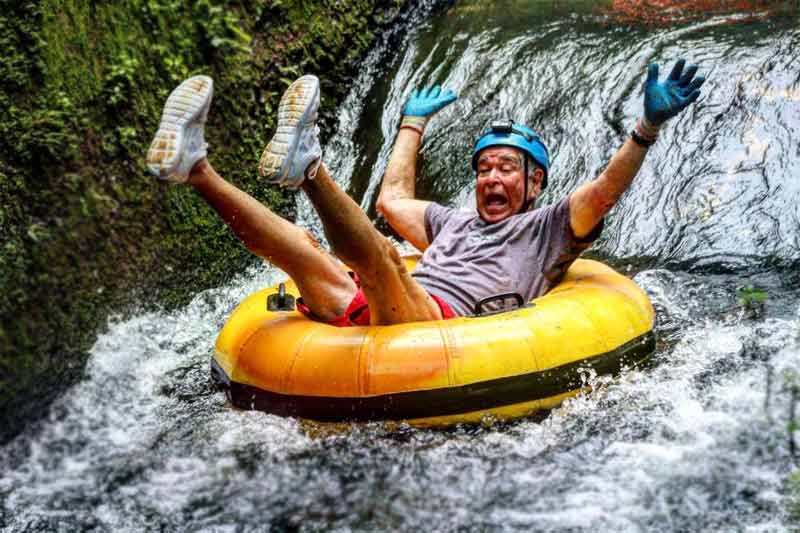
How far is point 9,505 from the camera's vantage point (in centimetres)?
339

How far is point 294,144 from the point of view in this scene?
10.8 feet

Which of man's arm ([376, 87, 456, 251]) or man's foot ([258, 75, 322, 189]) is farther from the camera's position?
man's arm ([376, 87, 456, 251])

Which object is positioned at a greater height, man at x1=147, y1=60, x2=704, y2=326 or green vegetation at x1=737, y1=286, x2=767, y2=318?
man at x1=147, y1=60, x2=704, y2=326

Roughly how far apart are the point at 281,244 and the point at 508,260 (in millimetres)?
1182

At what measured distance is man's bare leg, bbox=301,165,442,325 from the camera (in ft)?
11.2

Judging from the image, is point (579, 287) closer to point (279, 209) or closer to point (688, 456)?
point (688, 456)

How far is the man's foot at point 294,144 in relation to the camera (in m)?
3.27

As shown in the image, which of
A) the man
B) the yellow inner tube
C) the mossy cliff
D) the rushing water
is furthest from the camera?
the mossy cliff

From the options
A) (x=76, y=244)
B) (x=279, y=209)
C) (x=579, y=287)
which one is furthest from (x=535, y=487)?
(x=279, y=209)

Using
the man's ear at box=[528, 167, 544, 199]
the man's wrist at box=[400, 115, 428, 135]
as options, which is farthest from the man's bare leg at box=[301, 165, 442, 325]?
the man's wrist at box=[400, 115, 428, 135]

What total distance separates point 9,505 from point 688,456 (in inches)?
99.8

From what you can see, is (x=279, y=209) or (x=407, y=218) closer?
(x=407, y=218)

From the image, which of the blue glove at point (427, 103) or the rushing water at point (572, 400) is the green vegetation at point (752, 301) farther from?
the blue glove at point (427, 103)

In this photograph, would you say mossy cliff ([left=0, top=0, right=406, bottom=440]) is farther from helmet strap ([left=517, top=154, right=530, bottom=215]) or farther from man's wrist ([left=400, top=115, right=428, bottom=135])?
helmet strap ([left=517, top=154, right=530, bottom=215])
